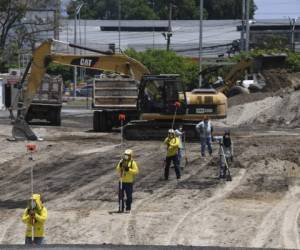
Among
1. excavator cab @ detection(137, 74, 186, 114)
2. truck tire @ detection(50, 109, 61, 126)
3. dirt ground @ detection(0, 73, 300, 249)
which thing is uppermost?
excavator cab @ detection(137, 74, 186, 114)

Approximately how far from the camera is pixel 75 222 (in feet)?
62.5

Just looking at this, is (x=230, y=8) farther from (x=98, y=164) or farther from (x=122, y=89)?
(x=98, y=164)

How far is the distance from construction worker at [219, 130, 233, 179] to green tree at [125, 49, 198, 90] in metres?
49.4

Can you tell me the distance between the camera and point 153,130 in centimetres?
3491

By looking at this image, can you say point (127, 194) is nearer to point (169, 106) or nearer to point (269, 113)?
point (169, 106)

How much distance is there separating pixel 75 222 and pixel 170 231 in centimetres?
246

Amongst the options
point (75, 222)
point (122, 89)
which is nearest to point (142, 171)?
point (75, 222)

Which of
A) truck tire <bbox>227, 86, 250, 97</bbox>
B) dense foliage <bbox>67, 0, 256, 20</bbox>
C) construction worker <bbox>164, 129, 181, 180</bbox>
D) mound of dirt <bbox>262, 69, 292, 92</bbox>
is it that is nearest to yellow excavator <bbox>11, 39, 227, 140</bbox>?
construction worker <bbox>164, 129, 181, 180</bbox>

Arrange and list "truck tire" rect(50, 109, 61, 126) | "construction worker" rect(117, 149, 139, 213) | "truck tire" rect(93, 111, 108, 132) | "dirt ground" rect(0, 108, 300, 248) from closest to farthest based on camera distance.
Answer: "dirt ground" rect(0, 108, 300, 248)
"construction worker" rect(117, 149, 139, 213)
"truck tire" rect(93, 111, 108, 132)
"truck tire" rect(50, 109, 61, 126)

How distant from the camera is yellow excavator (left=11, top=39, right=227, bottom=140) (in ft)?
111

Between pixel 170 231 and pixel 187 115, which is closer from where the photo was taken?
pixel 170 231

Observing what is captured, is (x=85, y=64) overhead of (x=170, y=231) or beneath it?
overhead

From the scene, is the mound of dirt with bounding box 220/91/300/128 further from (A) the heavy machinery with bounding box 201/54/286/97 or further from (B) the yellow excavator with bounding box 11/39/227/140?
(B) the yellow excavator with bounding box 11/39/227/140

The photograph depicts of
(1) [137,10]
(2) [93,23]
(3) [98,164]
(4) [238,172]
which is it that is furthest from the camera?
(1) [137,10]
